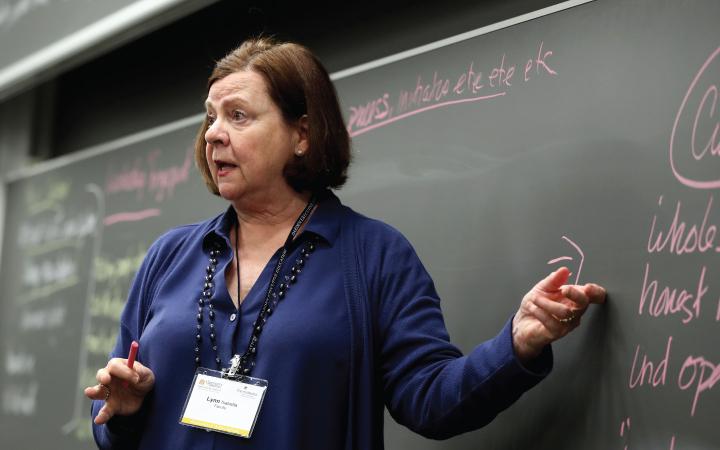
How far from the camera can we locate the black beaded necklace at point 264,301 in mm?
1416

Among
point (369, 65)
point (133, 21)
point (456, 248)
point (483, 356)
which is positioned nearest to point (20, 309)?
point (133, 21)

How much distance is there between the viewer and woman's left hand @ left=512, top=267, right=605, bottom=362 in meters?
1.24

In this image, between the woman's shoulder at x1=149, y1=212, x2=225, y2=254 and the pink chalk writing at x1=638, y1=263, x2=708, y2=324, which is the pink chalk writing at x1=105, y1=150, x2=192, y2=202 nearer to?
the woman's shoulder at x1=149, y1=212, x2=225, y2=254

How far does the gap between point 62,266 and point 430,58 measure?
1.70 m

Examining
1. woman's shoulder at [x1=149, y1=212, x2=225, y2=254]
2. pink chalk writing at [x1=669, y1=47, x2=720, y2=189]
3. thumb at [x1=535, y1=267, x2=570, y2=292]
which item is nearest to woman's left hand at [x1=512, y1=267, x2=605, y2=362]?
thumb at [x1=535, y1=267, x2=570, y2=292]

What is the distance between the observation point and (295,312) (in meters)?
1.41

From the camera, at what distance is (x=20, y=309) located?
318 cm

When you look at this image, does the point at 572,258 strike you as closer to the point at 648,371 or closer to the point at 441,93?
the point at 648,371

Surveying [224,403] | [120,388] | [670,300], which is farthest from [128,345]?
[670,300]

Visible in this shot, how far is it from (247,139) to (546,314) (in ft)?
Result: 1.89

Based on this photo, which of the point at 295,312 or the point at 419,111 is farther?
the point at 419,111

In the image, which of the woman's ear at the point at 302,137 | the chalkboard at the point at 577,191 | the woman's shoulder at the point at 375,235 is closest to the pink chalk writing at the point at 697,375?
the chalkboard at the point at 577,191

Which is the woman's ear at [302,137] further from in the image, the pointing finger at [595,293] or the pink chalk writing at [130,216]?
the pink chalk writing at [130,216]

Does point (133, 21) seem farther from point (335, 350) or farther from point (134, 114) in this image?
point (335, 350)
